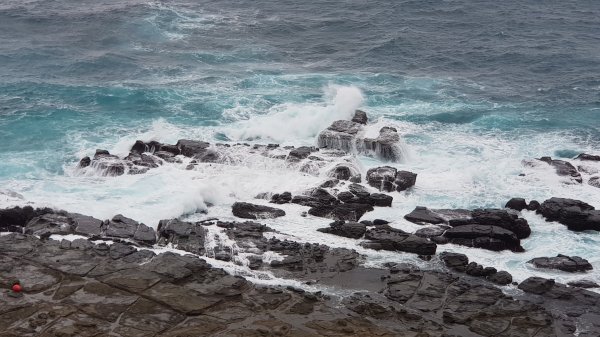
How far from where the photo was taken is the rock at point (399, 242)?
24.7 metres

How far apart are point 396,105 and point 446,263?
2206cm

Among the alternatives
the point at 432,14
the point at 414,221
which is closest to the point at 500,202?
the point at 414,221

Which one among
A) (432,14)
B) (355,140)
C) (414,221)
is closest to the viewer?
(414,221)

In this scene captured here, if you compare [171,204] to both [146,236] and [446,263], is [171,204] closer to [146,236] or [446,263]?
[146,236]

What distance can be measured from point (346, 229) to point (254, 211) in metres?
4.48

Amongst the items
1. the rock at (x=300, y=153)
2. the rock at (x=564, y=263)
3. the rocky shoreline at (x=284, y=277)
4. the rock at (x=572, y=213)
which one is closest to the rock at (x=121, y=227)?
the rocky shoreline at (x=284, y=277)

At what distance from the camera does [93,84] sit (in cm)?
4716

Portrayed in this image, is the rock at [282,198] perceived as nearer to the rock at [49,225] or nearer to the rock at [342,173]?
the rock at [342,173]

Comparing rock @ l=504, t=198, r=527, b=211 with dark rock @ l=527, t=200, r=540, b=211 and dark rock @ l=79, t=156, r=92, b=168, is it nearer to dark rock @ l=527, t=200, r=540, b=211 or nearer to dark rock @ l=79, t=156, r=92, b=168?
dark rock @ l=527, t=200, r=540, b=211

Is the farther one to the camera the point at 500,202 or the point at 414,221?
the point at 500,202

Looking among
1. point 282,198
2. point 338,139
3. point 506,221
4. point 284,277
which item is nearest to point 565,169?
point 506,221

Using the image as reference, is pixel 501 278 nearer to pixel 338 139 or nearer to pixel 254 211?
pixel 254 211

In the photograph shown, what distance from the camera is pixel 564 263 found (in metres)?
23.9

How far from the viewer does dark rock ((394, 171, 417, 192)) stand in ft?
102
